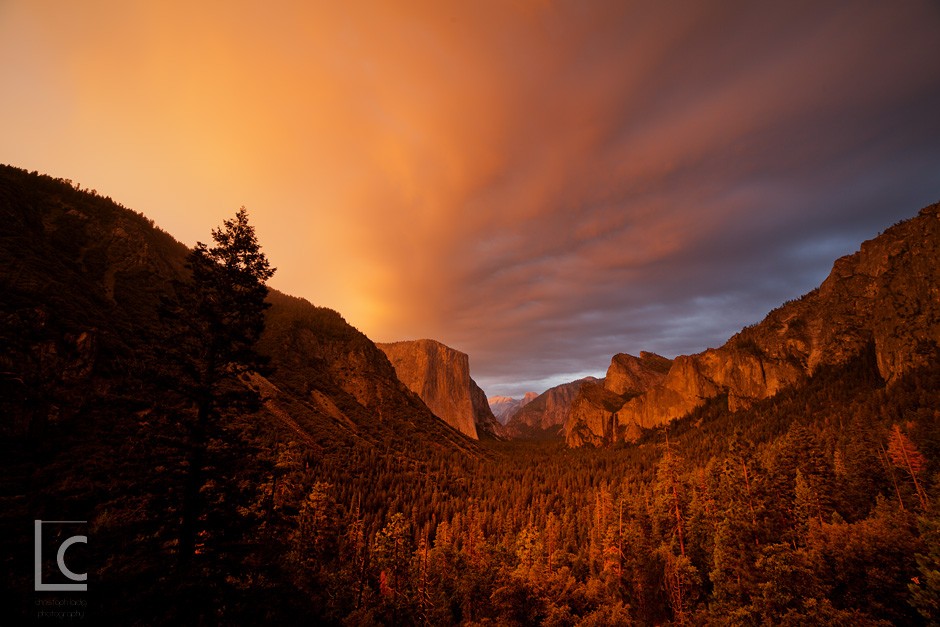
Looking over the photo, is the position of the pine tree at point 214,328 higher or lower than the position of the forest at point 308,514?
higher

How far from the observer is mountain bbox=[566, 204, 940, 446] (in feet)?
389

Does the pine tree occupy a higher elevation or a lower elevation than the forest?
higher

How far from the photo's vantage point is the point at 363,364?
195 metres

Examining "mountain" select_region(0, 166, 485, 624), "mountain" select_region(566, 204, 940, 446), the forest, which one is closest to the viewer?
"mountain" select_region(0, 166, 485, 624)

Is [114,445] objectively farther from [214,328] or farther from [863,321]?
[863,321]

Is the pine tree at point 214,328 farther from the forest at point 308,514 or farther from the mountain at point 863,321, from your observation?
the mountain at point 863,321

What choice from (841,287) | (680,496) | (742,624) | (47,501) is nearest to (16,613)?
(47,501)

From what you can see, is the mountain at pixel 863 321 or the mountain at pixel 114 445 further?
the mountain at pixel 863 321

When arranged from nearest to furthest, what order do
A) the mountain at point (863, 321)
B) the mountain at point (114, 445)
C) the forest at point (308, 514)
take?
the mountain at point (114, 445)
the forest at point (308, 514)
the mountain at point (863, 321)

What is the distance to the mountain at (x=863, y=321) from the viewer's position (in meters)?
119

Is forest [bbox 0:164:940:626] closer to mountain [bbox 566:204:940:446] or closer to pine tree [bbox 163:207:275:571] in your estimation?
pine tree [bbox 163:207:275:571]

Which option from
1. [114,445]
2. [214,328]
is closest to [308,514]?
[114,445]

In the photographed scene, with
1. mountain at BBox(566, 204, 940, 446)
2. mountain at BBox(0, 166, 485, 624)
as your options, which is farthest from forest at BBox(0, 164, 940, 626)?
mountain at BBox(566, 204, 940, 446)

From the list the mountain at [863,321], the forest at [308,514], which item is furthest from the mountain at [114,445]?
the mountain at [863,321]
